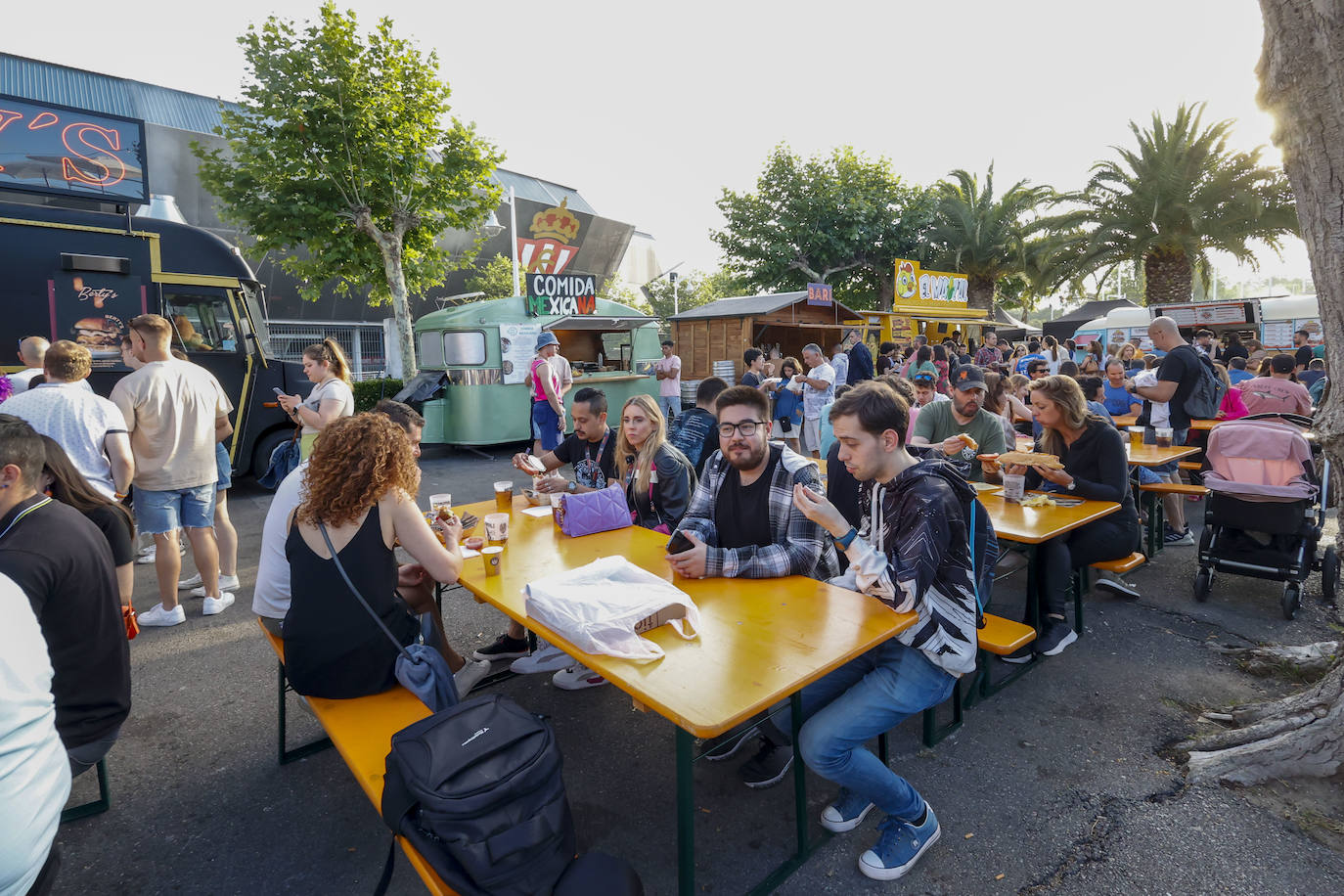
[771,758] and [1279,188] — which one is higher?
[1279,188]

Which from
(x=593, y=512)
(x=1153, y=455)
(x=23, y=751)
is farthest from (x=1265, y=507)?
(x=23, y=751)

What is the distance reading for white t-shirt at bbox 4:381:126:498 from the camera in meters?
3.82

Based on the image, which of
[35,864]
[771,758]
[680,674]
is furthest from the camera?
[771,758]

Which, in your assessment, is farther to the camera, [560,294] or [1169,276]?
[1169,276]

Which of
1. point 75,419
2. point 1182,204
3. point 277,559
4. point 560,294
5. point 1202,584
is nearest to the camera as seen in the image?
point 277,559

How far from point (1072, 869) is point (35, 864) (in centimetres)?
292

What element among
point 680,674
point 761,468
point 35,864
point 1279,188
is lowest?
point 35,864

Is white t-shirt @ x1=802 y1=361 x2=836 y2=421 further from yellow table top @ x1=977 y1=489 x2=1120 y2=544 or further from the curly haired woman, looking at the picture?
the curly haired woman

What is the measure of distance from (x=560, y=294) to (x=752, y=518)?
9795 millimetres

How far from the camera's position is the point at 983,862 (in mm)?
2311

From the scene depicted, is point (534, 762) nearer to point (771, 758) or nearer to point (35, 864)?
point (35, 864)

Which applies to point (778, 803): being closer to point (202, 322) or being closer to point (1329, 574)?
point (1329, 574)

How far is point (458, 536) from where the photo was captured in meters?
3.09

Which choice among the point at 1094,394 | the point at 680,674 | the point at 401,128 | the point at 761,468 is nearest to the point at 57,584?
the point at 680,674
